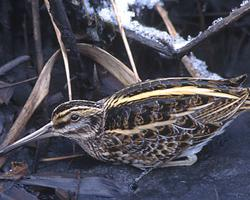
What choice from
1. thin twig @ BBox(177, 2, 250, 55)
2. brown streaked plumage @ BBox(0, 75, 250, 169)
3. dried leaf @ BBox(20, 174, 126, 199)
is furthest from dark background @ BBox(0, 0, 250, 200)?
thin twig @ BBox(177, 2, 250, 55)

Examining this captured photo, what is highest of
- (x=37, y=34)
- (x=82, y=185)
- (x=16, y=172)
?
(x=37, y=34)

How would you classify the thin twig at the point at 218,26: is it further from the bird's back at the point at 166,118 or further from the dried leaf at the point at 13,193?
the dried leaf at the point at 13,193

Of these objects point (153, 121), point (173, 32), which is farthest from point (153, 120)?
point (173, 32)

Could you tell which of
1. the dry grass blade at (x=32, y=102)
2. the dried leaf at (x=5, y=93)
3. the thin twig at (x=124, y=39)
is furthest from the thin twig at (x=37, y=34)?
the thin twig at (x=124, y=39)

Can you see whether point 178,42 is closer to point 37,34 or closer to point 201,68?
point 201,68

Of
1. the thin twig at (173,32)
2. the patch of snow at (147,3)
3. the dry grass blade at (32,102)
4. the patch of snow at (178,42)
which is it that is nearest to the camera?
the dry grass blade at (32,102)

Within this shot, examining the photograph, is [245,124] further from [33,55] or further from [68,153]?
[33,55]
